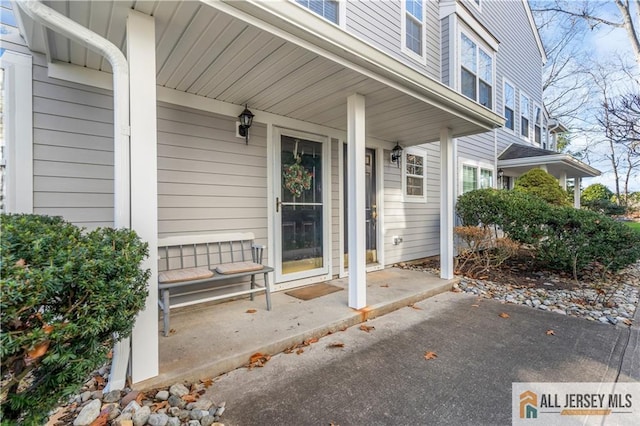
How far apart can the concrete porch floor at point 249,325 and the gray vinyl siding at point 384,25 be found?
3400 millimetres

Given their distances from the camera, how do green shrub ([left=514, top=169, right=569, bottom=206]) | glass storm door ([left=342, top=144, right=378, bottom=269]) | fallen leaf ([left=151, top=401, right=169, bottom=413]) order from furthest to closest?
green shrub ([left=514, top=169, right=569, bottom=206]) → glass storm door ([left=342, top=144, right=378, bottom=269]) → fallen leaf ([left=151, top=401, right=169, bottom=413])

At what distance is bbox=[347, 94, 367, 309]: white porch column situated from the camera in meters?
3.15

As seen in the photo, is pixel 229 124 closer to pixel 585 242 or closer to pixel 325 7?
pixel 325 7

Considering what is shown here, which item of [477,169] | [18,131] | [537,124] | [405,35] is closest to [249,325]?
[18,131]

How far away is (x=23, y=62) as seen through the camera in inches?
93.4

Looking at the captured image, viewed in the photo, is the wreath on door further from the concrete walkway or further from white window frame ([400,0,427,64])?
white window frame ([400,0,427,64])

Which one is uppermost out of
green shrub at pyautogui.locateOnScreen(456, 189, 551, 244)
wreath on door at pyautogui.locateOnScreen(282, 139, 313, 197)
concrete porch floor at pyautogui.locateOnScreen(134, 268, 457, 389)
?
wreath on door at pyautogui.locateOnScreen(282, 139, 313, 197)

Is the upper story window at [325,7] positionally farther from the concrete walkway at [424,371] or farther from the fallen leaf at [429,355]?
the fallen leaf at [429,355]

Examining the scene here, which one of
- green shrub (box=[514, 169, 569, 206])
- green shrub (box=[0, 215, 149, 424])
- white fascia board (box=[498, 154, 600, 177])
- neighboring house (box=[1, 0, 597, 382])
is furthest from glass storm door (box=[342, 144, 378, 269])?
white fascia board (box=[498, 154, 600, 177])

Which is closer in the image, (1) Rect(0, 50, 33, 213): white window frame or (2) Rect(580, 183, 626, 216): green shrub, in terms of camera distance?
(1) Rect(0, 50, 33, 213): white window frame

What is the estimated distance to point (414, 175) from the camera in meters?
6.02

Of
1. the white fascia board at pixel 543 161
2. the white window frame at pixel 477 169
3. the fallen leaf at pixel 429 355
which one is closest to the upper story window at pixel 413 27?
the white window frame at pixel 477 169

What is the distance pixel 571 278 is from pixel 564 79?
17.8m

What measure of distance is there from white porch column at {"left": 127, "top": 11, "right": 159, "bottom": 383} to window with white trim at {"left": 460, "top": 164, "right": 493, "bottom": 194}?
676 centimetres
